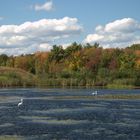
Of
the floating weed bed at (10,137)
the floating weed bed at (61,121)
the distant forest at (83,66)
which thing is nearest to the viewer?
the floating weed bed at (10,137)

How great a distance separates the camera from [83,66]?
405 ft

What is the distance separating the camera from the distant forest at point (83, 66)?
98.9 metres

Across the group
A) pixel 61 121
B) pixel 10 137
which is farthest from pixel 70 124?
pixel 10 137

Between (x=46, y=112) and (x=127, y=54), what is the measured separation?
81.5m

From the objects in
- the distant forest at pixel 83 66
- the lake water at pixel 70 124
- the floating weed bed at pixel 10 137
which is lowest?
the floating weed bed at pixel 10 137

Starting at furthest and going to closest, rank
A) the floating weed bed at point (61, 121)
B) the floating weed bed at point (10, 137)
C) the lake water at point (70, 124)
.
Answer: the floating weed bed at point (61, 121) → the lake water at point (70, 124) → the floating weed bed at point (10, 137)

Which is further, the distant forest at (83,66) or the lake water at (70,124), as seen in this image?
the distant forest at (83,66)

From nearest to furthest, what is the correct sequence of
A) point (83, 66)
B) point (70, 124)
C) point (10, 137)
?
point (10, 137) → point (70, 124) → point (83, 66)

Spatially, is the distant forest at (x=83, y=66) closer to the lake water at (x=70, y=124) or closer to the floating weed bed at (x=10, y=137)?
the lake water at (x=70, y=124)

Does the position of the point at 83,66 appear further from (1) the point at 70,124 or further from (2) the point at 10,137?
(2) the point at 10,137

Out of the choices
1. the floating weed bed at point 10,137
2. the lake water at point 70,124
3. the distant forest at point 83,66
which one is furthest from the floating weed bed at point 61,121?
the distant forest at point 83,66

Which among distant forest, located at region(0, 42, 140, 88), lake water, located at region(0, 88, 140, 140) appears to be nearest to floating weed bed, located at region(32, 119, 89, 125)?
lake water, located at region(0, 88, 140, 140)

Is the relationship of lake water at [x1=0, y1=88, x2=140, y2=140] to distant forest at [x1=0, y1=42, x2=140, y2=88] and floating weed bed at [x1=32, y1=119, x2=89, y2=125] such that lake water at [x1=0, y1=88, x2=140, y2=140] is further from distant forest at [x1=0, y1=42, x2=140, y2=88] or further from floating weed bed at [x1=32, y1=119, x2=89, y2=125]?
distant forest at [x1=0, y1=42, x2=140, y2=88]

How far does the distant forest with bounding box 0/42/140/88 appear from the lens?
98938 millimetres
